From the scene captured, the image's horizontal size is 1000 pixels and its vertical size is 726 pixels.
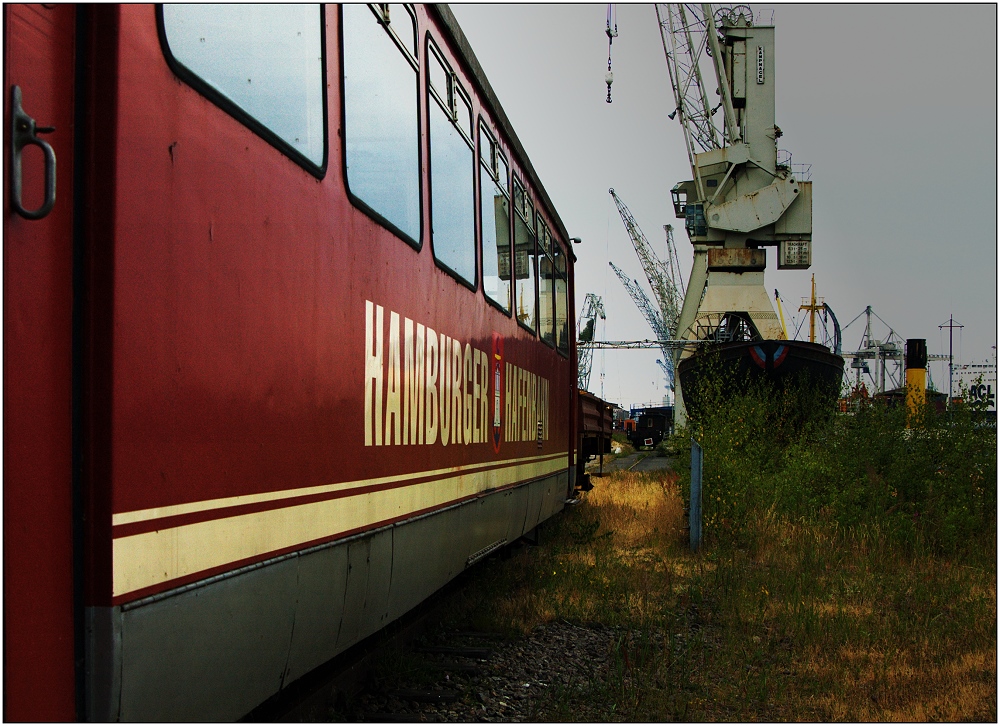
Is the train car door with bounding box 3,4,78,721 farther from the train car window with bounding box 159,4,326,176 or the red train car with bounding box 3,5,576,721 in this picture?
the train car window with bounding box 159,4,326,176

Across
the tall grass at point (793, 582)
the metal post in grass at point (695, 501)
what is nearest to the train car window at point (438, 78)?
the tall grass at point (793, 582)

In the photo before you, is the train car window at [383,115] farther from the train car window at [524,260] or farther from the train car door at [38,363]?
the train car window at [524,260]

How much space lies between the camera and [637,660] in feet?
20.4

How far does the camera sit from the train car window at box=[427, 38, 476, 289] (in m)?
5.09

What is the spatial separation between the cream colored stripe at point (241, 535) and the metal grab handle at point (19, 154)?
766 mm

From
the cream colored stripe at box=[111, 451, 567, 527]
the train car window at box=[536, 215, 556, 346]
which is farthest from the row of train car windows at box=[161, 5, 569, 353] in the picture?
the train car window at box=[536, 215, 556, 346]

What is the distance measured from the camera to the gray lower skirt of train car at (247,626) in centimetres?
230

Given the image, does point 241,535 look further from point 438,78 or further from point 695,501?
point 695,501

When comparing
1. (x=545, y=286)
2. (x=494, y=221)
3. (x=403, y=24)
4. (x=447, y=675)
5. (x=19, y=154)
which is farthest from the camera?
(x=545, y=286)

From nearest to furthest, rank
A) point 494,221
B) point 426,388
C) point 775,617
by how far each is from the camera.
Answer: point 426,388, point 494,221, point 775,617

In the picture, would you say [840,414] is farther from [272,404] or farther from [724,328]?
[724,328]

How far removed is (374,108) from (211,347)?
65.3 inches

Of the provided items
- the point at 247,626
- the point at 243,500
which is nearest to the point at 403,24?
the point at 243,500

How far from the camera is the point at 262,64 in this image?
309 cm
